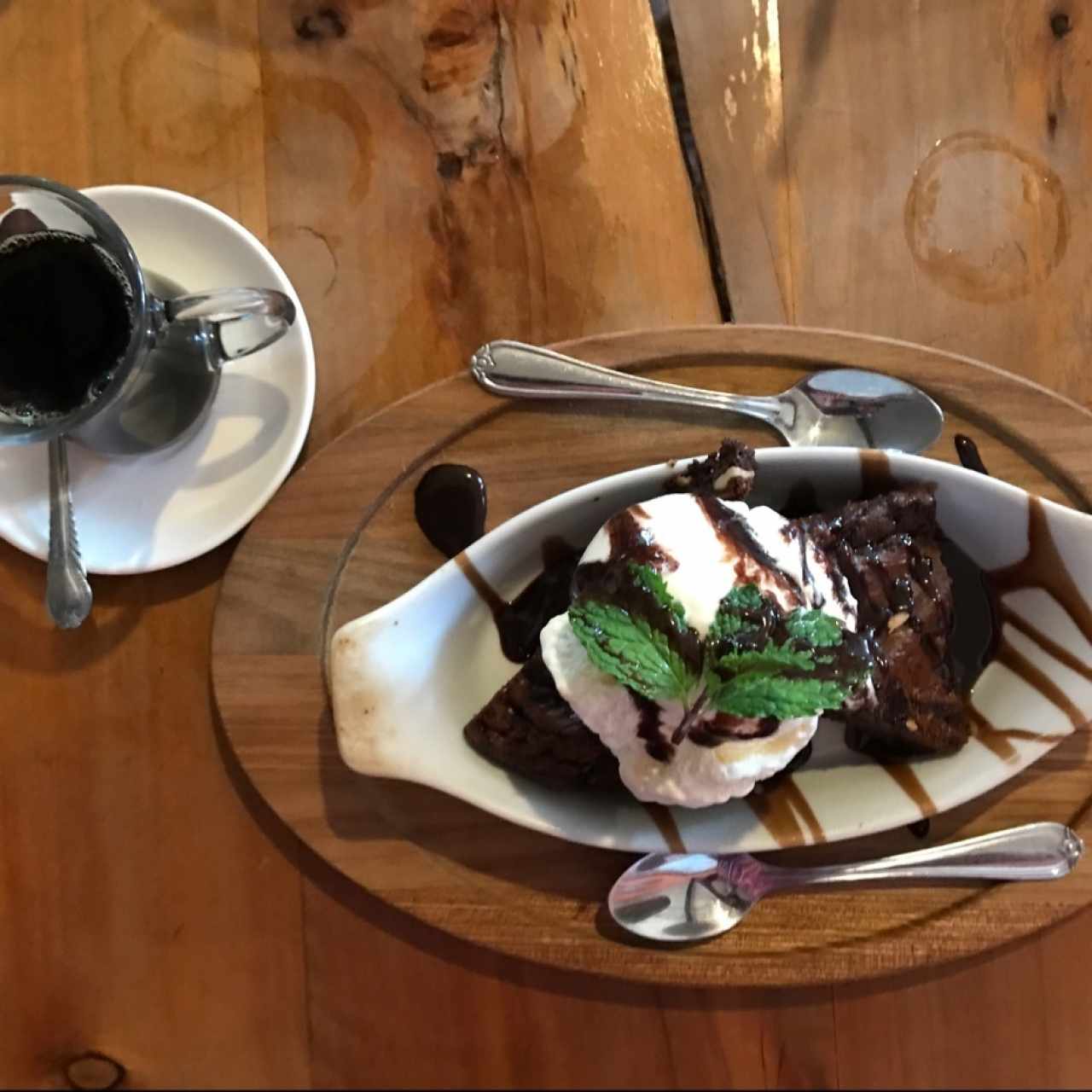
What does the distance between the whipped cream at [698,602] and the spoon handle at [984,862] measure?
6.9 inches

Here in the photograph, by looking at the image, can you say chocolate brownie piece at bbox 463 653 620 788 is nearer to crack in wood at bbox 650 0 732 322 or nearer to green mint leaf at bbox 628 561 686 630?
green mint leaf at bbox 628 561 686 630

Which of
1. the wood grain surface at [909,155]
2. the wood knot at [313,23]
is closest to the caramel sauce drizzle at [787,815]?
the wood grain surface at [909,155]

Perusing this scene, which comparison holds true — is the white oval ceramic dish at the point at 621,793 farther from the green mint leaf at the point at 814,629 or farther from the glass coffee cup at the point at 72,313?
the glass coffee cup at the point at 72,313

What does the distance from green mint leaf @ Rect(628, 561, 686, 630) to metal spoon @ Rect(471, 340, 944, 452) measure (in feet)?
0.85

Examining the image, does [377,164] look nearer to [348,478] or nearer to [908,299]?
[348,478]

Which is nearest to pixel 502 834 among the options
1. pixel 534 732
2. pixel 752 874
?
pixel 534 732

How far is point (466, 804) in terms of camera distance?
116cm

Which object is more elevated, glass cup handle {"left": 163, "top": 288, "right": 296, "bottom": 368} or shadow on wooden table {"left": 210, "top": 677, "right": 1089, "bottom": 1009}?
glass cup handle {"left": 163, "top": 288, "right": 296, "bottom": 368}

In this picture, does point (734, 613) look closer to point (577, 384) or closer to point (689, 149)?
point (577, 384)

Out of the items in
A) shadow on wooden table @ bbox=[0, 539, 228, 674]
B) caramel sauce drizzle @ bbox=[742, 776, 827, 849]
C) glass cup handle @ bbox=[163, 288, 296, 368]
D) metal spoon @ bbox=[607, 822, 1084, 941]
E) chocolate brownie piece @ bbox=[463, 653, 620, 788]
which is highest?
glass cup handle @ bbox=[163, 288, 296, 368]

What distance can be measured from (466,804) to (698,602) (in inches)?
15.3

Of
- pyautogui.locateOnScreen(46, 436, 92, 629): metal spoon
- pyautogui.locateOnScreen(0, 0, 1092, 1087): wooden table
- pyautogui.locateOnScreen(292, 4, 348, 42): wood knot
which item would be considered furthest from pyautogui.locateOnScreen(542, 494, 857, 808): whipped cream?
pyautogui.locateOnScreen(292, 4, 348, 42): wood knot

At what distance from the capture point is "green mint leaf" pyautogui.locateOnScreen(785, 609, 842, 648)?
0.95m

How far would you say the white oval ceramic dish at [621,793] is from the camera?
1042 mm
